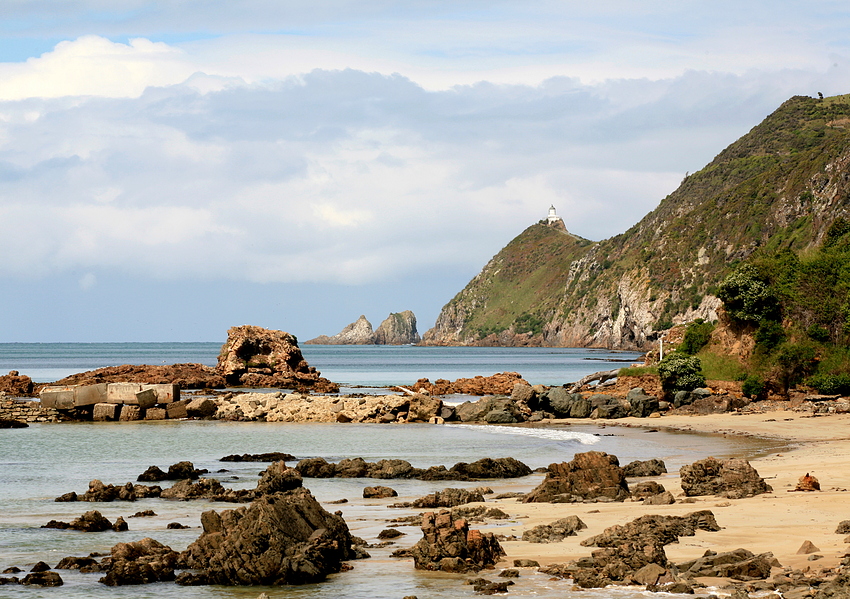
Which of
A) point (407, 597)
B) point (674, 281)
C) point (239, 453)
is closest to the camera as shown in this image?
point (407, 597)

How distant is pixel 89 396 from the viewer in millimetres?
43188

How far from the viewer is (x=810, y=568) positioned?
1002cm

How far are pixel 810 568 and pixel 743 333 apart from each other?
3632 cm

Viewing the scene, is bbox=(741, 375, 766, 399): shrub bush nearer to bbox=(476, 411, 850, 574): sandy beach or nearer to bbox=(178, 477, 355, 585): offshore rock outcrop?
bbox=(476, 411, 850, 574): sandy beach

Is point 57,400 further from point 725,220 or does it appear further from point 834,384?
point 725,220

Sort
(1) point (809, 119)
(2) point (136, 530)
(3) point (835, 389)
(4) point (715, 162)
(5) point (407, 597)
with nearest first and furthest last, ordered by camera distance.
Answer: (5) point (407, 597), (2) point (136, 530), (3) point (835, 389), (1) point (809, 119), (4) point (715, 162)

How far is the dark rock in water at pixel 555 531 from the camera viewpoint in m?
12.9

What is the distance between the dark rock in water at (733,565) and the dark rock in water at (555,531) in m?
2.54

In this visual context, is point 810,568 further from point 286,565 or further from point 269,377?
point 269,377

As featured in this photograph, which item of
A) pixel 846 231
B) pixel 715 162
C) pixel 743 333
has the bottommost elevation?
pixel 743 333

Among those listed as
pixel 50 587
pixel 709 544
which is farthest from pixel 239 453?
pixel 709 544

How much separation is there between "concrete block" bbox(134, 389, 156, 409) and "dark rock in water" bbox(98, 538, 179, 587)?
32638 mm

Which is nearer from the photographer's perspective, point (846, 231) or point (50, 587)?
point (50, 587)

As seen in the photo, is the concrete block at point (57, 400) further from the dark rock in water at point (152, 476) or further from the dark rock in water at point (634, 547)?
the dark rock in water at point (634, 547)
